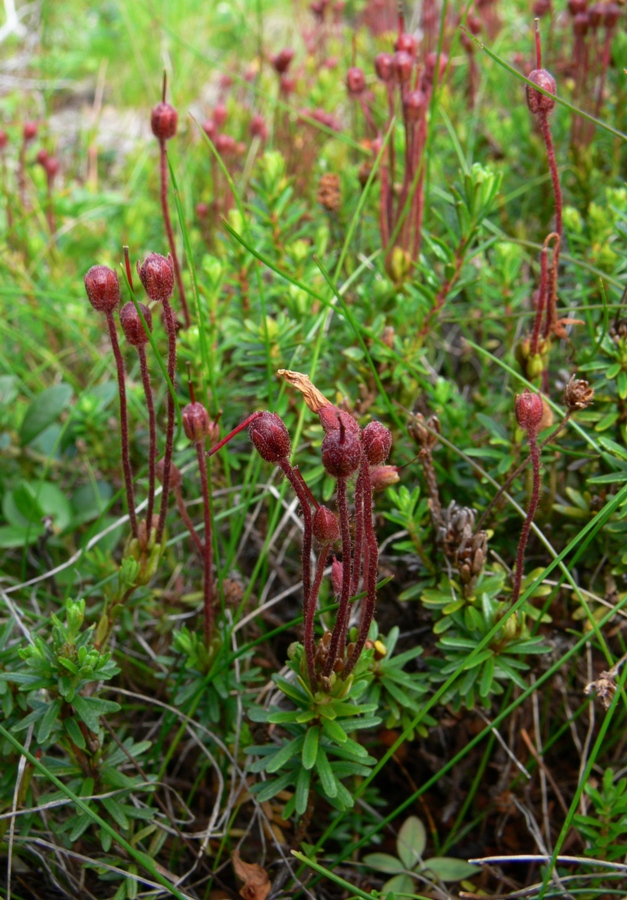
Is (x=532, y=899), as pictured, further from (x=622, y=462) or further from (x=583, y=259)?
(x=583, y=259)

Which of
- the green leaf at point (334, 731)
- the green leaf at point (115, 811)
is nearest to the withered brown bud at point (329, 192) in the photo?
the green leaf at point (334, 731)

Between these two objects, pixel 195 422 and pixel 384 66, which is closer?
pixel 195 422

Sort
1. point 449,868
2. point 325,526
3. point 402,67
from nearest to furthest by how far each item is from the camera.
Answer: point 325,526
point 449,868
point 402,67

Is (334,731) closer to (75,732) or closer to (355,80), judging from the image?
(75,732)

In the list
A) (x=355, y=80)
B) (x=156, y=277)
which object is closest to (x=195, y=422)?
(x=156, y=277)

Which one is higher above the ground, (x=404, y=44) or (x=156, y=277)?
(x=404, y=44)

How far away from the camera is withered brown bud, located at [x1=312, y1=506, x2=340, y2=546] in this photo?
3.57ft

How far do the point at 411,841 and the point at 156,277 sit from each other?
119cm

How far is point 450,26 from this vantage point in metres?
2.98

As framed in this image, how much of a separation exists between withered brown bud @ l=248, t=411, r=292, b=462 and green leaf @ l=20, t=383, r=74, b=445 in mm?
1102

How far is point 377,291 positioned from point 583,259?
55cm

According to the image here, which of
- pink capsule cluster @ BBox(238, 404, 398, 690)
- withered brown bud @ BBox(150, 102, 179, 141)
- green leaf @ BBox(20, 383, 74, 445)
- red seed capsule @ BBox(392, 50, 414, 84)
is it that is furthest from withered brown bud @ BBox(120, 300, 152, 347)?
red seed capsule @ BBox(392, 50, 414, 84)

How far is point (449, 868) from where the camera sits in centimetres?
147

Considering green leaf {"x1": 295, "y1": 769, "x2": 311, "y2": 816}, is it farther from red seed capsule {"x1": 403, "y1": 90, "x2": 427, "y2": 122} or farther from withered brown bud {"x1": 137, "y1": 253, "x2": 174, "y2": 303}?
red seed capsule {"x1": 403, "y1": 90, "x2": 427, "y2": 122}
